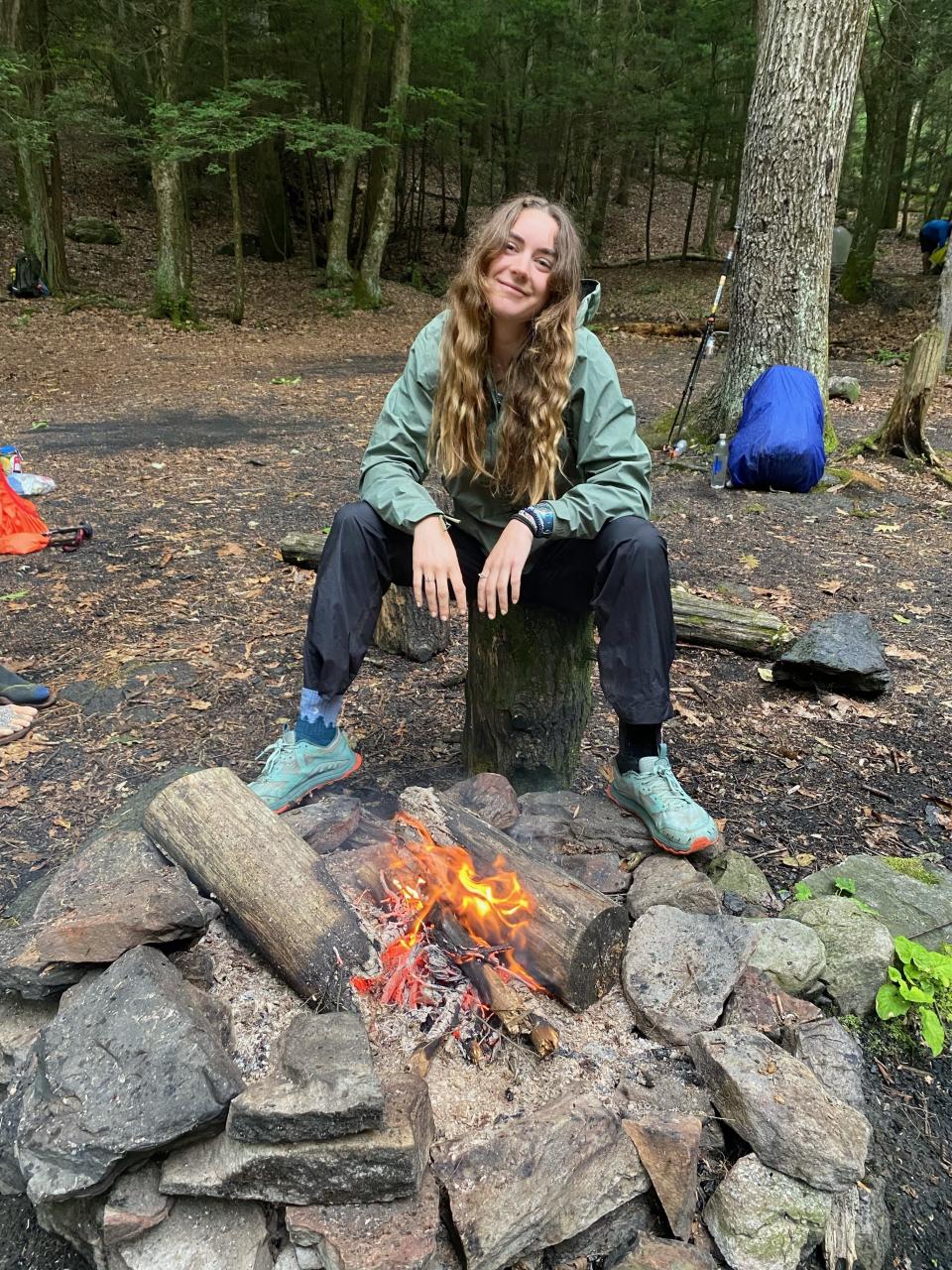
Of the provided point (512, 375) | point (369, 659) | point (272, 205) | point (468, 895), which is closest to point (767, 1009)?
point (468, 895)

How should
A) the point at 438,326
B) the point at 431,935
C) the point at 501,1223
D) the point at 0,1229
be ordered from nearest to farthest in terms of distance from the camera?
the point at 501,1223
the point at 0,1229
the point at 431,935
the point at 438,326

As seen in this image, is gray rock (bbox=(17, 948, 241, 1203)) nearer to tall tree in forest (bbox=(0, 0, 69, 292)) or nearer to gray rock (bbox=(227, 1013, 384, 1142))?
gray rock (bbox=(227, 1013, 384, 1142))

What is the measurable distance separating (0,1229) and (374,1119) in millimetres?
845

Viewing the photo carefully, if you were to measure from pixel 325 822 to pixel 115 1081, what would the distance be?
846 mm

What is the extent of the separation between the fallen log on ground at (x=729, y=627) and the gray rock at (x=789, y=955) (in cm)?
206

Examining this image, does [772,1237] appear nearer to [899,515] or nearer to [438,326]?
[438,326]

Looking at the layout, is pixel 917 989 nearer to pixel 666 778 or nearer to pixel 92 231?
pixel 666 778

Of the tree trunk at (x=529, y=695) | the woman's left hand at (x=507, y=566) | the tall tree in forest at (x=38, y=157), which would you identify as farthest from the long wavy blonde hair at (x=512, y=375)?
the tall tree in forest at (x=38, y=157)

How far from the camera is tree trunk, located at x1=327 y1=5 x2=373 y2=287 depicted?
15789 millimetres

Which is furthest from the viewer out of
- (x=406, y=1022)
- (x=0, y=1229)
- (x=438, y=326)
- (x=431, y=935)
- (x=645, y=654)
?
(x=438, y=326)

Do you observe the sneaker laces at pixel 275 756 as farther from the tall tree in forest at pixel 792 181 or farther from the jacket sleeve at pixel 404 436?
the tall tree in forest at pixel 792 181

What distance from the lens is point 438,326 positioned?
8.36ft

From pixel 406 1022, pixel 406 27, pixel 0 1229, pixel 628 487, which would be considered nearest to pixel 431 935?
pixel 406 1022

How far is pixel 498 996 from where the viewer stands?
1.82 meters
